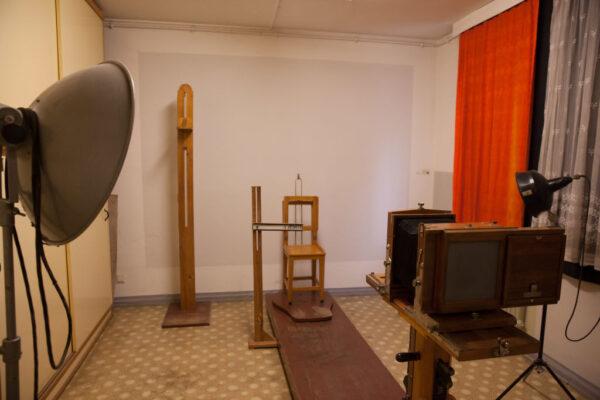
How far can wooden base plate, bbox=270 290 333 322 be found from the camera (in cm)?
313

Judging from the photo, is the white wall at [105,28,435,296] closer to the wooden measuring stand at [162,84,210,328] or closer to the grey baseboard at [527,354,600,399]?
the wooden measuring stand at [162,84,210,328]

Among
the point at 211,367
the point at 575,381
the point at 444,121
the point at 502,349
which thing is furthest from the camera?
the point at 444,121

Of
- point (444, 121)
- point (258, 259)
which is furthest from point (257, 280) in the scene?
point (444, 121)

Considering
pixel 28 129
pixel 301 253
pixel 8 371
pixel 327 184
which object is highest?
pixel 28 129

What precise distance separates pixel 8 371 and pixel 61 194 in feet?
1.43

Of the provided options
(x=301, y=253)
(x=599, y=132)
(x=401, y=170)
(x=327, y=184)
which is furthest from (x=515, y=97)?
(x=301, y=253)

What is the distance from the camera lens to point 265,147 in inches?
148

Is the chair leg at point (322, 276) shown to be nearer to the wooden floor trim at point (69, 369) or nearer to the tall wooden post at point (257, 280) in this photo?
the tall wooden post at point (257, 280)

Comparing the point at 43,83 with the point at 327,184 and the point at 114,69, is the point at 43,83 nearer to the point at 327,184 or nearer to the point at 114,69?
the point at 114,69

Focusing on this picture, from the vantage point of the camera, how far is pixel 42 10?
2.12 m

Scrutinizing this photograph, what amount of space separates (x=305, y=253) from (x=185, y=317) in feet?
3.89

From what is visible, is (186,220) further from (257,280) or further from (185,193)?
(257,280)

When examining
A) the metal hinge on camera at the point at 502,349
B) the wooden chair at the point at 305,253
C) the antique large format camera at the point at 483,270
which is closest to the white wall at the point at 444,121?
the wooden chair at the point at 305,253

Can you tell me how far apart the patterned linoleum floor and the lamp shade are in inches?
46.6
